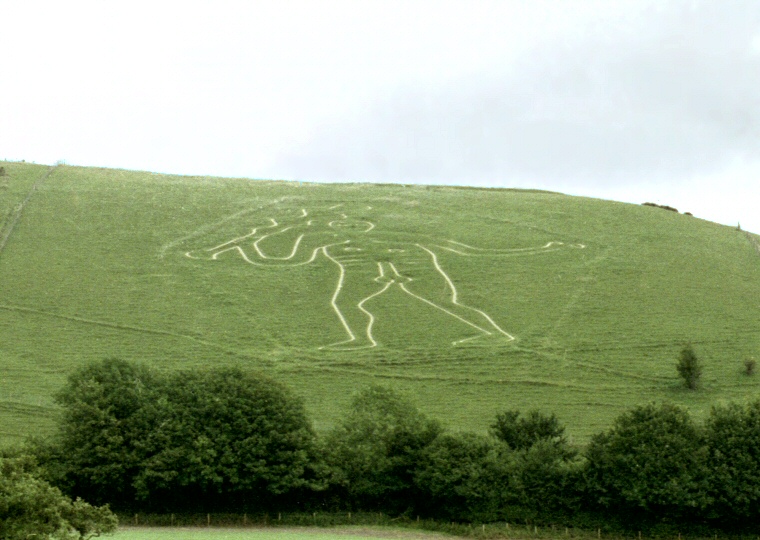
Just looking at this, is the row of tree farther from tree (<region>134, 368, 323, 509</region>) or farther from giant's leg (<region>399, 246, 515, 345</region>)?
giant's leg (<region>399, 246, 515, 345</region>)

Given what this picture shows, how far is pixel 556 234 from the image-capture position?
268 feet

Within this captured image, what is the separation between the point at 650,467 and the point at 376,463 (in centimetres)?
1070

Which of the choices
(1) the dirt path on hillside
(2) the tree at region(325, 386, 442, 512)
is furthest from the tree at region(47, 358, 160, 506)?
(1) the dirt path on hillside

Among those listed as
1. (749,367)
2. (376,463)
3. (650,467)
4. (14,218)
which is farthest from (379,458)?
(14,218)

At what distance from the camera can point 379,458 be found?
129 ft

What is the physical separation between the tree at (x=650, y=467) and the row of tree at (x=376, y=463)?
5 cm

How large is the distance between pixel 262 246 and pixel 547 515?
4379 cm

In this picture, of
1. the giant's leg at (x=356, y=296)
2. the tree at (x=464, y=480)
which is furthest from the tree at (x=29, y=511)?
the giant's leg at (x=356, y=296)

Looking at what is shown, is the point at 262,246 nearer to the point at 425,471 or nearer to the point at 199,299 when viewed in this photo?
the point at 199,299

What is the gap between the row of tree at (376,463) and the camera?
3731 centimetres

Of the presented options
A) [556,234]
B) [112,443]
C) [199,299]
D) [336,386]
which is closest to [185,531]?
[112,443]

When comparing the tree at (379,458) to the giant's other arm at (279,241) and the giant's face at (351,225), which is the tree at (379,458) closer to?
the giant's other arm at (279,241)

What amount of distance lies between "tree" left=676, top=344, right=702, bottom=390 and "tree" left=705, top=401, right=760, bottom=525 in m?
14.3

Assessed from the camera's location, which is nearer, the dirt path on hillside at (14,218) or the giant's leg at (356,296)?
the giant's leg at (356,296)
